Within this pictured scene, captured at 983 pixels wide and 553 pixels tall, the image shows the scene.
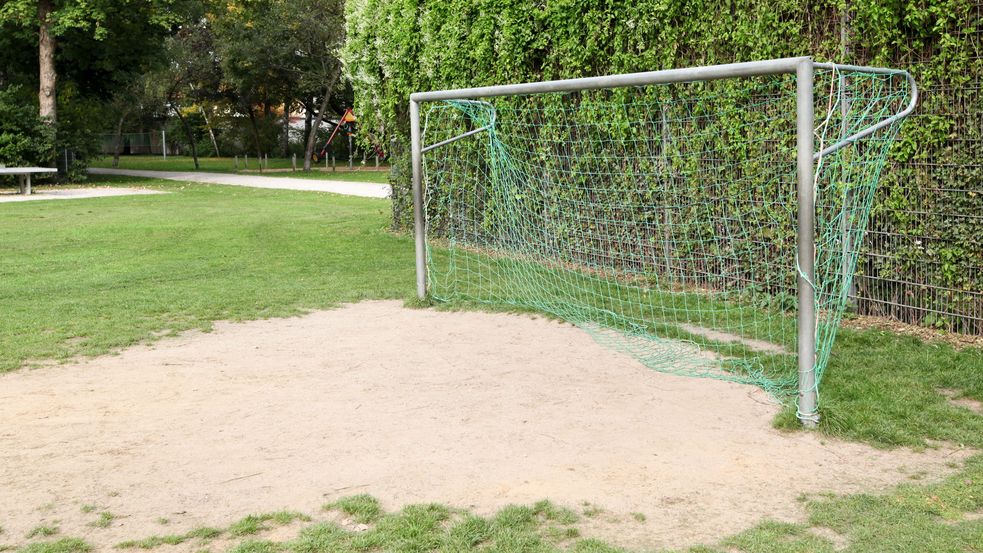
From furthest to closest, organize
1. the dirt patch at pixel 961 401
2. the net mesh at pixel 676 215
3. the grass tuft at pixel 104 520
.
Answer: the net mesh at pixel 676 215 < the dirt patch at pixel 961 401 < the grass tuft at pixel 104 520

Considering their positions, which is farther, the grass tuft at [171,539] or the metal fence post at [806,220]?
the metal fence post at [806,220]

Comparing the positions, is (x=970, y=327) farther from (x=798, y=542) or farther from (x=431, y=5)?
(x=431, y=5)

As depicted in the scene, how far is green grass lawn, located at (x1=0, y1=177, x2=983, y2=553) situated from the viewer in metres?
3.72

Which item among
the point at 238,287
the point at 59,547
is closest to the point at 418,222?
the point at 238,287

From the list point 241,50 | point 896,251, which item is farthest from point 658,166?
point 241,50

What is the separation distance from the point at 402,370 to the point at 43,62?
2466cm

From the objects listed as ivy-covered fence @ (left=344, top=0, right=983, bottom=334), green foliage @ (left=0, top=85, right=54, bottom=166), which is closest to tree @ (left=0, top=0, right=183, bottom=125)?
green foliage @ (left=0, top=85, right=54, bottom=166)

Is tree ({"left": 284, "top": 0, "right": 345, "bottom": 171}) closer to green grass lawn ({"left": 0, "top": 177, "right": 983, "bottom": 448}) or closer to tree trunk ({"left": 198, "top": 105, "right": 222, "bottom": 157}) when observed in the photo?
tree trunk ({"left": 198, "top": 105, "right": 222, "bottom": 157})

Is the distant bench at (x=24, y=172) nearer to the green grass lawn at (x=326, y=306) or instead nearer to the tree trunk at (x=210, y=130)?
the green grass lawn at (x=326, y=306)

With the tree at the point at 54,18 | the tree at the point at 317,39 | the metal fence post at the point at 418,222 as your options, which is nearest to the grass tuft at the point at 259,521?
the metal fence post at the point at 418,222

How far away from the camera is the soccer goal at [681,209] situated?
20.7 ft

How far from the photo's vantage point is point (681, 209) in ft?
29.0

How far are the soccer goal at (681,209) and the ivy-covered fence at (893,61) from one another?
245mm

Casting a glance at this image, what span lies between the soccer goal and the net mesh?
0.02 meters
